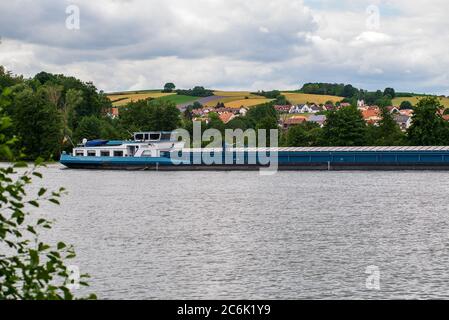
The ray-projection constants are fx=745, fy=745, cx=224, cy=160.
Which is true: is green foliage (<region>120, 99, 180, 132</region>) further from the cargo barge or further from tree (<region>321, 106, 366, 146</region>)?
the cargo barge

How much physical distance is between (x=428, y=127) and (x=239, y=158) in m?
32.8

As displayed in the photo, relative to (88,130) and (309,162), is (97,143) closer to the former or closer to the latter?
(309,162)

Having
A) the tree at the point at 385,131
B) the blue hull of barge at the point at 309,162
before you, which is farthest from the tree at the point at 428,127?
the blue hull of barge at the point at 309,162

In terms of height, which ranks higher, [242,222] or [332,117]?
[332,117]

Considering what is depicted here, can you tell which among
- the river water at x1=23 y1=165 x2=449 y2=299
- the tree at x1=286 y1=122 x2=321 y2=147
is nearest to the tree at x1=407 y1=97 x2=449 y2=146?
the tree at x1=286 y1=122 x2=321 y2=147

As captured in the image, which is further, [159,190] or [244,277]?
[159,190]

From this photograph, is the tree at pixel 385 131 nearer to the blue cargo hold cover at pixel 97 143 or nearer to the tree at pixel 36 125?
the blue cargo hold cover at pixel 97 143

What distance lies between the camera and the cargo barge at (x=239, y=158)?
8569cm

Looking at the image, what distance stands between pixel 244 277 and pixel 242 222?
15462 millimetres

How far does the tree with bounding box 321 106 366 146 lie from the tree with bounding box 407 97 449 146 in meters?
8.62

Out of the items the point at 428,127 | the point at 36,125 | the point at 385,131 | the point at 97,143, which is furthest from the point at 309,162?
the point at 36,125

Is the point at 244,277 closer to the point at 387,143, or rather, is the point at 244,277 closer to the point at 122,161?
the point at 122,161
